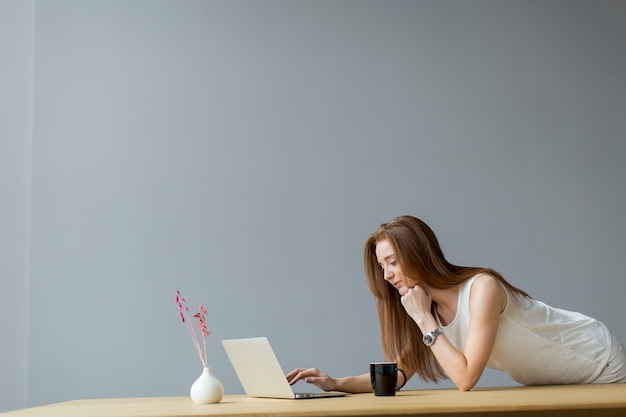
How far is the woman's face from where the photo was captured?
7.64 feet

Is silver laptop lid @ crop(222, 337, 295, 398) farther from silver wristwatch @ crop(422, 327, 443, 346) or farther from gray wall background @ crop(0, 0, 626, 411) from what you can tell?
gray wall background @ crop(0, 0, 626, 411)

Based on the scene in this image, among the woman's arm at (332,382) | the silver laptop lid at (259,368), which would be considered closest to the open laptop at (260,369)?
the silver laptop lid at (259,368)

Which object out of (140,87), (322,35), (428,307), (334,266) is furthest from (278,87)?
(428,307)

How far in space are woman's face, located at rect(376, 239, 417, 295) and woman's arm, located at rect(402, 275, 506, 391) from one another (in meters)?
0.09

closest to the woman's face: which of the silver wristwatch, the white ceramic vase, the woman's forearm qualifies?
the silver wristwatch

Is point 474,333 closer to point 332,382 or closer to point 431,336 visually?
point 431,336

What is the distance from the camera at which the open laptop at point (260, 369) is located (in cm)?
184

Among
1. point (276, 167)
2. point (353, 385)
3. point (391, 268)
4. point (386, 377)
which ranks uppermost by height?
point (276, 167)

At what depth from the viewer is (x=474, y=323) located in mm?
2127

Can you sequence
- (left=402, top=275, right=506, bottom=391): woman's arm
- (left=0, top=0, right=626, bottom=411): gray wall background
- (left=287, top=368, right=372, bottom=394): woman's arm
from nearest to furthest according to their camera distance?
(left=402, top=275, right=506, bottom=391): woman's arm, (left=287, top=368, right=372, bottom=394): woman's arm, (left=0, top=0, right=626, bottom=411): gray wall background

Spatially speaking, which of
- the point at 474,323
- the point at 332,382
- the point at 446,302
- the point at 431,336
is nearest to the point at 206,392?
the point at 332,382

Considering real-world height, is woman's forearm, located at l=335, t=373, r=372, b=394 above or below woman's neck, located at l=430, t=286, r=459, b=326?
below

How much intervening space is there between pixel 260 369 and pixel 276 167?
1.74 meters

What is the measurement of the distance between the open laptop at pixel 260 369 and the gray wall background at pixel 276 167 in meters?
1.38
